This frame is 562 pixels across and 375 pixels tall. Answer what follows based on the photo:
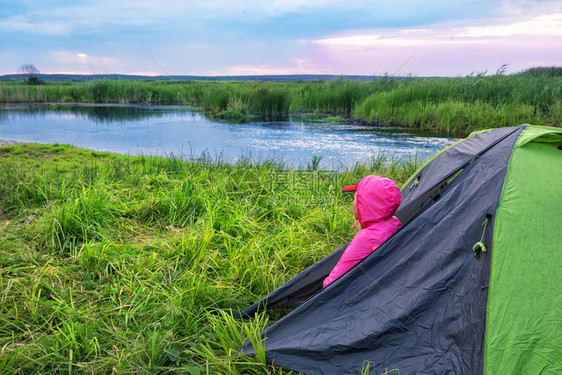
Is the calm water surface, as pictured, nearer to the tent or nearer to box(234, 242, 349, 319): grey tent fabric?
box(234, 242, 349, 319): grey tent fabric

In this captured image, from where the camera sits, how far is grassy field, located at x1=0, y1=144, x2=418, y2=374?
6.98 ft

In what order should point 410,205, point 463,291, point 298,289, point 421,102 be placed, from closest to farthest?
point 463,291
point 298,289
point 410,205
point 421,102

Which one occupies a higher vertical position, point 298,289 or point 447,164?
point 447,164

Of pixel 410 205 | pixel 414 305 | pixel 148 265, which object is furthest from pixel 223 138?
pixel 414 305

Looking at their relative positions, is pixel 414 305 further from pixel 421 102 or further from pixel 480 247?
pixel 421 102

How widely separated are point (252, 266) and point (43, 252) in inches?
73.5

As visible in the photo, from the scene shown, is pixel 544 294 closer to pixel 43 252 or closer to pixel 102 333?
pixel 102 333

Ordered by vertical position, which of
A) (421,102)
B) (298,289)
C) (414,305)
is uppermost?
(421,102)

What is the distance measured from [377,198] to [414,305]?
675 mm

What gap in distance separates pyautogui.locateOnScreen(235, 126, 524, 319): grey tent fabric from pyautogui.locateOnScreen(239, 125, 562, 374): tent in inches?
5.5

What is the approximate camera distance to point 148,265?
2947 mm

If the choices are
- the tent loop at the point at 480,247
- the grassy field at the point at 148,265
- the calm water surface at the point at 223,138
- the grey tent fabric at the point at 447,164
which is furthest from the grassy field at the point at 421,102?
the tent loop at the point at 480,247

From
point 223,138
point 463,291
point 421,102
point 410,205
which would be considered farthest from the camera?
point 421,102

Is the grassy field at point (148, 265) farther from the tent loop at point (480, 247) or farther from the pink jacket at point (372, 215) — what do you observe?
the tent loop at point (480, 247)
